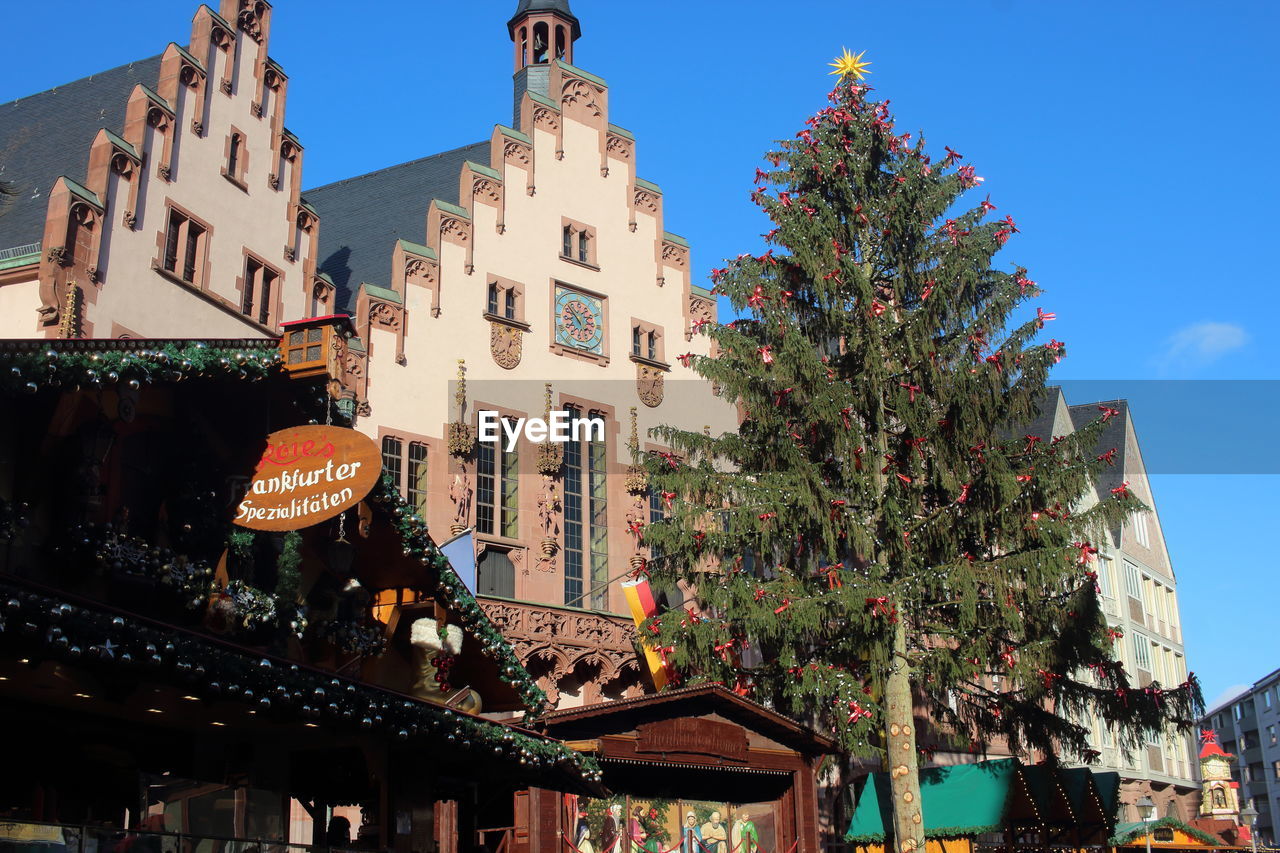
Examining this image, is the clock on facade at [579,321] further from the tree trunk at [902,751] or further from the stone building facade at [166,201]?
the tree trunk at [902,751]

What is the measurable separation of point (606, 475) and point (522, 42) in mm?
14327

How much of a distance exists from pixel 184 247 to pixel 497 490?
28.8 ft

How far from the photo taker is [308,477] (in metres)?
13.4

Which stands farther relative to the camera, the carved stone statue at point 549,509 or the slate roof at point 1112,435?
the slate roof at point 1112,435

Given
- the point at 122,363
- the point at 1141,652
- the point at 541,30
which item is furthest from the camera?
the point at 1141,652

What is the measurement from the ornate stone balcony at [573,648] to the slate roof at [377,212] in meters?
8.56

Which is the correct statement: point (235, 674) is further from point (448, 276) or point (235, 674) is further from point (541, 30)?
point (541, 30)

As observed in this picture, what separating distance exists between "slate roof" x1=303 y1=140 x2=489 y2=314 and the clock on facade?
3.87 metres

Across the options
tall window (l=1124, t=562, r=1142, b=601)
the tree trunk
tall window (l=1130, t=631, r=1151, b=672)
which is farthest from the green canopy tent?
tall window (l=1124, t=562, r=1142, b=601)

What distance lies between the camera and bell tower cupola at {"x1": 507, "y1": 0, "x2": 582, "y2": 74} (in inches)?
1593

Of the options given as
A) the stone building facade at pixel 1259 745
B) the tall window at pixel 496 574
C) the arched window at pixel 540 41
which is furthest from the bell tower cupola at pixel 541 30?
the stone building facade at pixel 1259 745

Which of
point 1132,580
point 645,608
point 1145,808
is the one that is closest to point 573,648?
point 645,608

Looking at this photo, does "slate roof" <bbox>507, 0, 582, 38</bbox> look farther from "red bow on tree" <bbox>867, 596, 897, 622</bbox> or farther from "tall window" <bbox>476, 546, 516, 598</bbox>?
"red bow on tree" <bbox>867, 596, 897, 622</bbox>

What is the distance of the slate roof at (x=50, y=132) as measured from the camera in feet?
82.5
